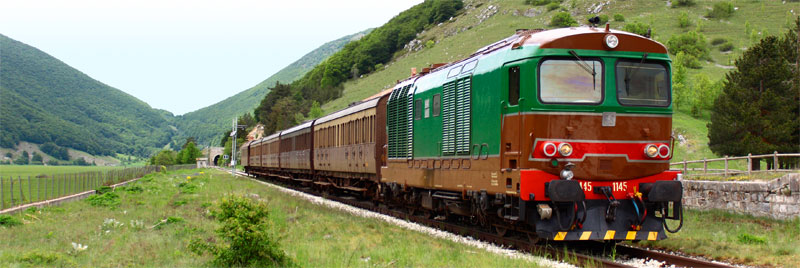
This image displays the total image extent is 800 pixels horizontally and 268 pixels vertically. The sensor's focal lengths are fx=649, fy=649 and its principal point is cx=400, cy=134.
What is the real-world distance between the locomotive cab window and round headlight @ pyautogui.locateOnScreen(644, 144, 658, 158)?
115 cm

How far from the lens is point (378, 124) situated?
20203mm

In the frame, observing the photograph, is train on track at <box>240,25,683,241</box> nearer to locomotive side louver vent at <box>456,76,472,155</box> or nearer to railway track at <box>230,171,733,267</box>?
locomotive side louver vent at <box>456,76,472,155</box>

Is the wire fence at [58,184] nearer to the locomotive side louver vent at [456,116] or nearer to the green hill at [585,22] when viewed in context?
the locomotive side louver vent at [456,116]

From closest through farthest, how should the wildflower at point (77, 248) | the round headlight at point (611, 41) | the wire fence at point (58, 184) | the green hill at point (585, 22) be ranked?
the round headlight at point (611, 41), the wildflower at point (77, 248), the wire fence at point (58, 184), the green hill at point (585, 22)

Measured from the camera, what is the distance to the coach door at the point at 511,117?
10.4 m

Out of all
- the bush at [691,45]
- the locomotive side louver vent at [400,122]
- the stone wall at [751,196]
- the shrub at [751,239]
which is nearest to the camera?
the shrub at [751,239]

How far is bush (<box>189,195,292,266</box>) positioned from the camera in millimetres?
9656

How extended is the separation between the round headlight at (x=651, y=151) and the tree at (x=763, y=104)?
32.4m

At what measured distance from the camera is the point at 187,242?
12.1 meters

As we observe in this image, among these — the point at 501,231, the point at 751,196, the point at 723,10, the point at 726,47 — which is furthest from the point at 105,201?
the point at 723,10

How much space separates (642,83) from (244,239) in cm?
687

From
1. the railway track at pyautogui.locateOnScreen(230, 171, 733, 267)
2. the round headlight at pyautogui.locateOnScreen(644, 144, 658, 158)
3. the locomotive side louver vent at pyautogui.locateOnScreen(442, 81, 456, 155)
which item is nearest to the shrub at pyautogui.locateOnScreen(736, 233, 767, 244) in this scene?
the railway track at pyautogui.locateOnScreen(230, 171, 733, 267)

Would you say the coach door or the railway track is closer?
the railway track

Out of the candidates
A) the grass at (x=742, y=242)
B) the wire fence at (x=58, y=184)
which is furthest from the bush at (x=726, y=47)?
the grass at (x=742, y=242)
